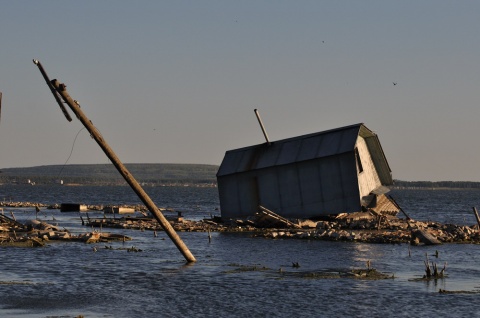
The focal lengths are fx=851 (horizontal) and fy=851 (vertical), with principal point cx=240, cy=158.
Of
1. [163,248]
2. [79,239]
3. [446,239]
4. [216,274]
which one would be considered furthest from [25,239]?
[446,239]

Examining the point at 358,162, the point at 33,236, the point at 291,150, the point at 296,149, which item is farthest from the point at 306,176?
the point at 33,236

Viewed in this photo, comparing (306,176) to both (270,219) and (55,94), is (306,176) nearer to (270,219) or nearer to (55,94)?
(270,219)

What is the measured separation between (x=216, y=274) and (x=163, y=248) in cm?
1065

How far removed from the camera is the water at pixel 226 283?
23.3 metres

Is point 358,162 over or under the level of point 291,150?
under

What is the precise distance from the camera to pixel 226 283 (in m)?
28.2

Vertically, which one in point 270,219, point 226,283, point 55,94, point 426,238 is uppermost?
point 55,94

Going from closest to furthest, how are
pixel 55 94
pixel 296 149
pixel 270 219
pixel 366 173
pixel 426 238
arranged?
pixel 55 94
pixel 426 238
pixel 270 219
pixel 296 149
pixel 366 173

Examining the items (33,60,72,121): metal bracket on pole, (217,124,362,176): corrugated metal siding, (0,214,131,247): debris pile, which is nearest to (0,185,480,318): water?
(0,214,131,247): debris pile

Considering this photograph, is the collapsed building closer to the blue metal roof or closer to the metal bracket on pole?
the blue metal roof

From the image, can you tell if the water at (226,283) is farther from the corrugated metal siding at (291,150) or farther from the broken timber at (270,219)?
the corrugated metal siding at (291,150)

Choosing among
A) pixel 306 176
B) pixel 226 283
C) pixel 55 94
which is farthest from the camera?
pixel 306 176

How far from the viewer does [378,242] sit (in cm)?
4328

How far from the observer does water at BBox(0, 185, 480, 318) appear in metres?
23.3
